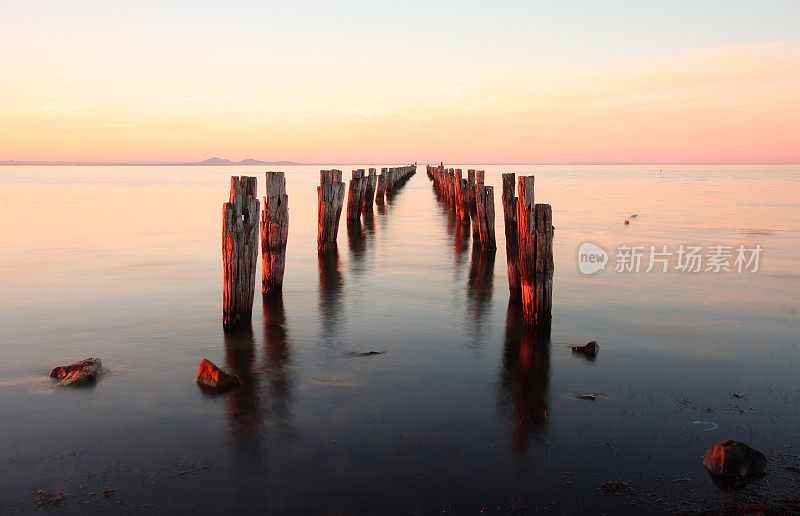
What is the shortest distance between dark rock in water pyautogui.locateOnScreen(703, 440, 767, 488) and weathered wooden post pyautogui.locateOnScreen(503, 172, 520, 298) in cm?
542

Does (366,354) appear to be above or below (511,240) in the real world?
below

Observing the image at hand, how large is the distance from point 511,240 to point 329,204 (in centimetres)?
606

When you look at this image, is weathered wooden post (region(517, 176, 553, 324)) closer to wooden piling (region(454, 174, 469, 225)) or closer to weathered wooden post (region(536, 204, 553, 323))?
weathered wooden post (region(536, 204, 553, 323))

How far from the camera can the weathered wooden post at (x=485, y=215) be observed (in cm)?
1421

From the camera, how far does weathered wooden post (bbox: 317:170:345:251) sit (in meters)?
14.4

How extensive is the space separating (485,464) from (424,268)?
9.18 m

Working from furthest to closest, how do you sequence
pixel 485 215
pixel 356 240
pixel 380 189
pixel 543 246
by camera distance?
1. pixel 380 189
2. pixel 356 240
3. pixel 485 215
4. pixel 543 246

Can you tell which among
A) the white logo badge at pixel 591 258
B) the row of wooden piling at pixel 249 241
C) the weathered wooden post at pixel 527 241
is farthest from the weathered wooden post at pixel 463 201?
the weathered wooden post at pixel 527 241

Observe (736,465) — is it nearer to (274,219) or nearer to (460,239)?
(274,219)

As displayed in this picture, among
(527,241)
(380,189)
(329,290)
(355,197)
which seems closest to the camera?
(527,241)

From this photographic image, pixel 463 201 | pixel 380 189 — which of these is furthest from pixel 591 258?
pixel 380 189

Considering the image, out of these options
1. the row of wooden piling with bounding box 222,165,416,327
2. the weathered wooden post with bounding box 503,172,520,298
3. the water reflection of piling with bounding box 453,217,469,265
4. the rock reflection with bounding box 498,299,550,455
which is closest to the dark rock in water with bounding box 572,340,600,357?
the rock reflection with bounding box 498,299,550,455

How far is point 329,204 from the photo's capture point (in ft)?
48.4

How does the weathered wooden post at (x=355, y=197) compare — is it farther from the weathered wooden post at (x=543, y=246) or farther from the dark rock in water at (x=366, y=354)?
the dark rock in water at (x=366, y=354)
